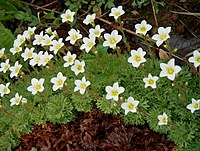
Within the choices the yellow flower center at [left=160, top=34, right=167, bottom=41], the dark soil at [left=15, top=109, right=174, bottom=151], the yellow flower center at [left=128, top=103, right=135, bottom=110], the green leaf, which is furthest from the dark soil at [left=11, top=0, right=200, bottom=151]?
the green leaf

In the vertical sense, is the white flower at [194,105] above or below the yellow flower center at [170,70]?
below

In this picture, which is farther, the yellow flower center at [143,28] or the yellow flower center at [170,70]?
the yellow flower center at [143,28]

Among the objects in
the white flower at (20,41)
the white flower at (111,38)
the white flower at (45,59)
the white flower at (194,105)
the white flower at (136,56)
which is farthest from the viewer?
the white flower at (20,41)

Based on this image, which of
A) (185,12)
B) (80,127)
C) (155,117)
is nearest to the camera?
(155,117)

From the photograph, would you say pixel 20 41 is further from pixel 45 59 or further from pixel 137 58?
pixel 137 58

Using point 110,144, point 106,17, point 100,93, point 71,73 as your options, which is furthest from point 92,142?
point 106,17

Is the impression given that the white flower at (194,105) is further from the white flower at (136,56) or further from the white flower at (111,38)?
the white flower at (111,38)

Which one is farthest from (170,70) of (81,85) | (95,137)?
(95,137)

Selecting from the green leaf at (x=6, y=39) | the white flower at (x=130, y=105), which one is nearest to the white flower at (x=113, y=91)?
the white flower at (x=130, y=105)

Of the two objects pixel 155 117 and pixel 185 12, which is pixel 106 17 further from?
pixel 155 117
